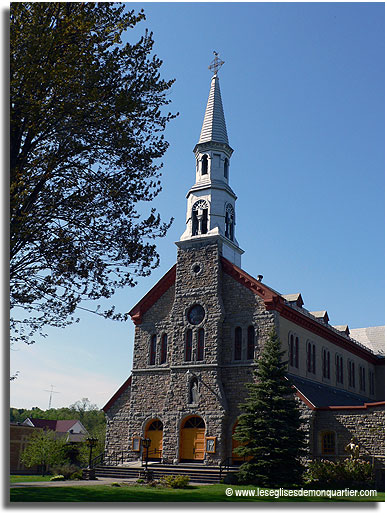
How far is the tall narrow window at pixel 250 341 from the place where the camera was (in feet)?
103

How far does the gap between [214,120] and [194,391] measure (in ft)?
59.7

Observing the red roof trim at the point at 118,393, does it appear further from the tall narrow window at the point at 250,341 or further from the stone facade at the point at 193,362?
the tall narrow window at the point at 250,341

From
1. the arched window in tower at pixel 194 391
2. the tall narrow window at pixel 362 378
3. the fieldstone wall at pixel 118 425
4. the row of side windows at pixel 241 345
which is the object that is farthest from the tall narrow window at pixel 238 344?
the tall narrow window at pixel 362 378

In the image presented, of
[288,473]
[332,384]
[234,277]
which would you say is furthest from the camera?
[332,384]

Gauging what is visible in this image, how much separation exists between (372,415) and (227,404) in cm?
767

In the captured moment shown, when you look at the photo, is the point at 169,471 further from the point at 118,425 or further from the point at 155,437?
the point at 118,425

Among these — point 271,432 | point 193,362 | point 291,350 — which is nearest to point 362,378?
point 291,350

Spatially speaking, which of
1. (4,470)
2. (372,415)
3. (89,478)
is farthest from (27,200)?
(372,415)

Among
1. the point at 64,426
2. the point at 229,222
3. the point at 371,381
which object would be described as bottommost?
the point at 64,426

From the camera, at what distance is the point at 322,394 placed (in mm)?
33969

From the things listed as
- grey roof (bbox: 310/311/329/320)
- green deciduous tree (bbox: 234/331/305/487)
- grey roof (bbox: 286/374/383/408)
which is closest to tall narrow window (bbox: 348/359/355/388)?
grey roof (bbox: 286/374/383/408)

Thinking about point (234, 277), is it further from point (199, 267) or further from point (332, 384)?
point (332, 384)

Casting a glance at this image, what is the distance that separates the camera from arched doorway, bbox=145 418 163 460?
1300 inches

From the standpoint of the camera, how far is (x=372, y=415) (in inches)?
1088
